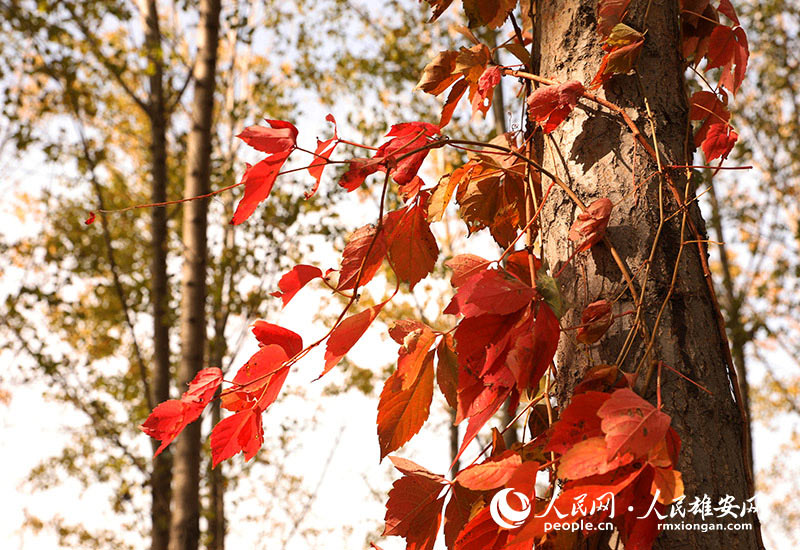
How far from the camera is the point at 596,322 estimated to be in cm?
57

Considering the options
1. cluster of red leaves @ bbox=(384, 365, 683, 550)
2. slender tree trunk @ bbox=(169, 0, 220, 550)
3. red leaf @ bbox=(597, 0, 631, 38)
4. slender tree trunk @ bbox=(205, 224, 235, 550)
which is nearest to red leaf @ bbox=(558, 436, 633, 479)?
cluster of red leaves @ bbox=(384, 365, 683, 550)

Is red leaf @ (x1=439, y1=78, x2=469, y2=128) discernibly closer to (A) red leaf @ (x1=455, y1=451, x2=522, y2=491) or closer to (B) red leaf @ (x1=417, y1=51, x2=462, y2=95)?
(B) red leaf @ (x1=417, y1=51, x2=462, y2=95)

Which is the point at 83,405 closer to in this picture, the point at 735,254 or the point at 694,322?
the point at 694,322

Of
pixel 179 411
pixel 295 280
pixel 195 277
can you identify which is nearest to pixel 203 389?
pixel 179 411

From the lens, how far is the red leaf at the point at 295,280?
66 centimetres

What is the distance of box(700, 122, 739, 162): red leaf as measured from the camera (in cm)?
77

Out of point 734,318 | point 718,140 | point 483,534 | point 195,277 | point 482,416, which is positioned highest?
point 734,318

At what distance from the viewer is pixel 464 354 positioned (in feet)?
1.89

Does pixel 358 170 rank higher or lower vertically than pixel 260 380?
higher

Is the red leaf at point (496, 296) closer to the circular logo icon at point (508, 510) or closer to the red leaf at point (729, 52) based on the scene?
the circular logo icon at point (508, 510)

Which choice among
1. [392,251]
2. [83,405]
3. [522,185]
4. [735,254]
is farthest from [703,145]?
[735,254]

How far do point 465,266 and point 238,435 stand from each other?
28 centimetres

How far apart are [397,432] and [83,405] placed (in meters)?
3.58

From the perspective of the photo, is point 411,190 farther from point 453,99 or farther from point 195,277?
point 195,277
